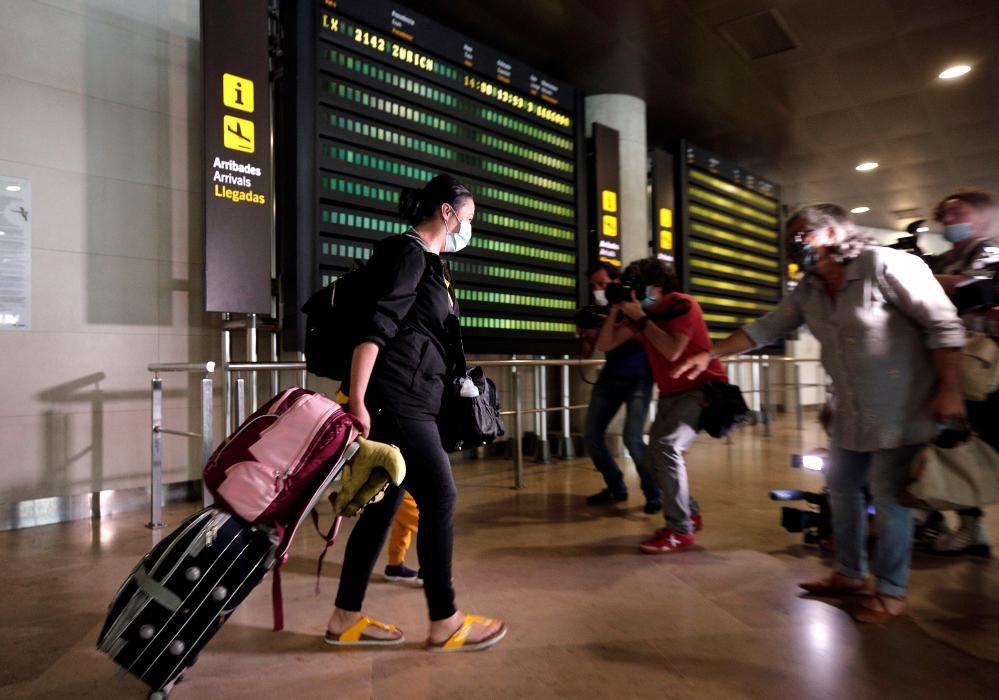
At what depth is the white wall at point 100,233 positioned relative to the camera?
3.56 metres

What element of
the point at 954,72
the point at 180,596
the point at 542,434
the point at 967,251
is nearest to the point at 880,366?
the point at 967,251

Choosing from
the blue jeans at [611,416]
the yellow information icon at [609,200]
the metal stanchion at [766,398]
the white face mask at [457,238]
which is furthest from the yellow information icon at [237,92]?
the metal stanchion at [766,398]

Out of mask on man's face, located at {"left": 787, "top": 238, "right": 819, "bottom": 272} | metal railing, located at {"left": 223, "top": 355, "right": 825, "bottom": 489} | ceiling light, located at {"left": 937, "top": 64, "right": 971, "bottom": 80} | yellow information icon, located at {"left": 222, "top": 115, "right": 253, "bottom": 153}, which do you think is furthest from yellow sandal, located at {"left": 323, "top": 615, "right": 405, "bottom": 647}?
ceiling light, located at {"left": 937, "top": 64, "right": 971, "bottom": 80}

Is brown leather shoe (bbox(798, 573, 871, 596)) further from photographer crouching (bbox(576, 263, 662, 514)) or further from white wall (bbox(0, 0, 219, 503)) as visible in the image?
white wall (bbox(0, 0, 219, 503))

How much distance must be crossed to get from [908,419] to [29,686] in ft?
9.16

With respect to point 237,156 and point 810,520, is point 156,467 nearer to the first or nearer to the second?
point 237,156

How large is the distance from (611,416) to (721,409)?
1.14 meters

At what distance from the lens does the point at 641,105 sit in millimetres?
6656

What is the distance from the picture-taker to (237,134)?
3.52 metres

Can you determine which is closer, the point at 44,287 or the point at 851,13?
the point at 44,287

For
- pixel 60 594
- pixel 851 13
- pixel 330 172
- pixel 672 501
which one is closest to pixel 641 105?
pixel 851 13

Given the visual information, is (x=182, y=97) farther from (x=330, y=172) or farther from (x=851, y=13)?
(x=851, y=13)

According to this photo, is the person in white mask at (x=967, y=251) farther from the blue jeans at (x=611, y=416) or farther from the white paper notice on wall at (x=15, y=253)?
the white paper notice on wall at (x=15, y=253)

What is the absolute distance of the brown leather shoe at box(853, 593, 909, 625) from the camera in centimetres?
218
